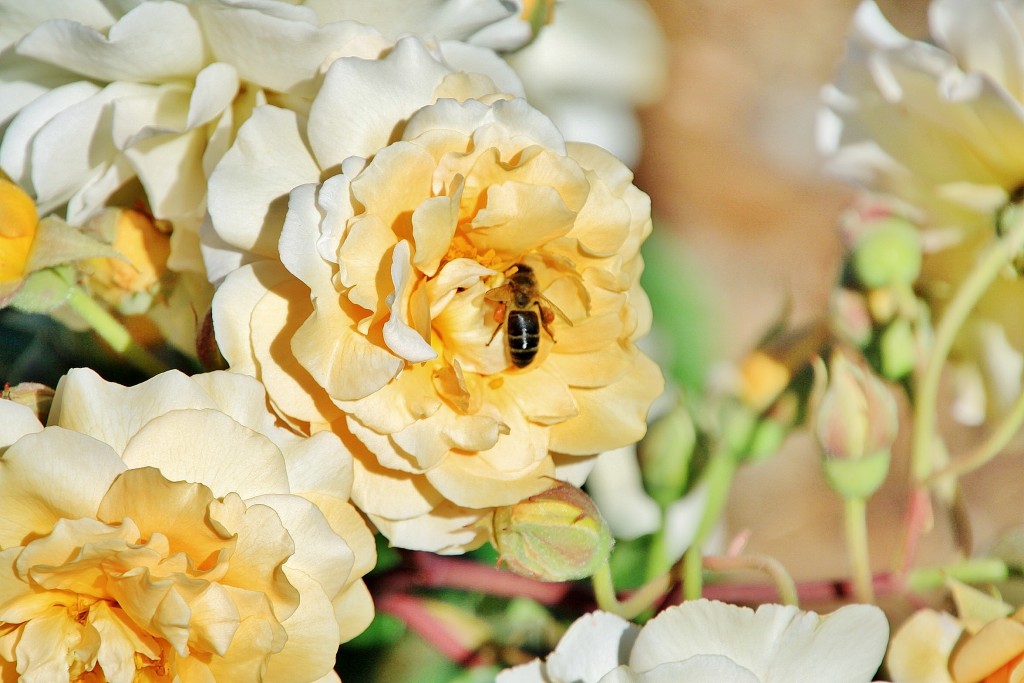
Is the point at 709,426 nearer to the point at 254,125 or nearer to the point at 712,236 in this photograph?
the point at 712,236

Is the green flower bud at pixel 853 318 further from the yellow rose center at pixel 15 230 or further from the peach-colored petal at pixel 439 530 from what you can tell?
the yellow rose center at pixel 15 230

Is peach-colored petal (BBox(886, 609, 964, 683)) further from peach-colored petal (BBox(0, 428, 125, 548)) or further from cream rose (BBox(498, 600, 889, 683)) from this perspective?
peach-colored petal (BBox(0, 428, 125, 548))

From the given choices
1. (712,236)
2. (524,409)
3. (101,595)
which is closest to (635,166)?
(712,236)

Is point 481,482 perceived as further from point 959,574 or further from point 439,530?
point 959,574

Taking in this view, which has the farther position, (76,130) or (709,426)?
(709,426)

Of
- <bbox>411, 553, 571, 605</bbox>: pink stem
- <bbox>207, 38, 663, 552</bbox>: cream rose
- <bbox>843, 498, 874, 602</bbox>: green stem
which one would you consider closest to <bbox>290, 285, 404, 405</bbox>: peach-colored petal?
<bbox>207, 38, 663, 552</bbox>: cream rose

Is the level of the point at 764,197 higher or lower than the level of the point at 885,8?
lower

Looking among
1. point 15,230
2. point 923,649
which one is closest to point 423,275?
point 15,230
